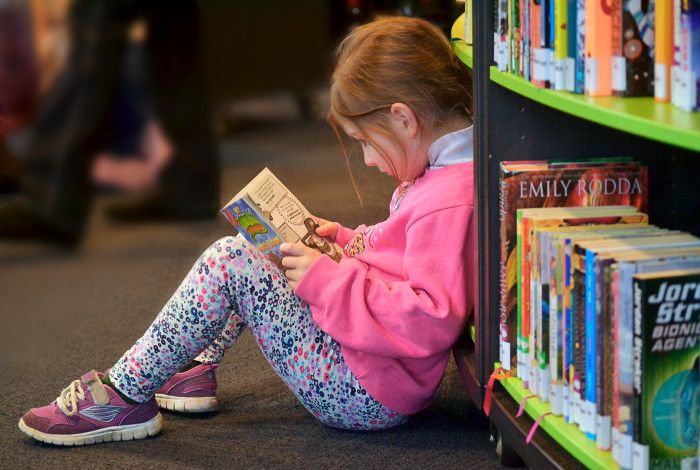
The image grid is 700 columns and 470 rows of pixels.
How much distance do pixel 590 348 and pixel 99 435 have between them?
3.02 feet

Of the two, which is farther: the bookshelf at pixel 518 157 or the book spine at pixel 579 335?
the bookshelf at pixel 518 157

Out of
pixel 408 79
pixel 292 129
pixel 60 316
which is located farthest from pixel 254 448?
pixel 292 129

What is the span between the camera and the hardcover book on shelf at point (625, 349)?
1.26m

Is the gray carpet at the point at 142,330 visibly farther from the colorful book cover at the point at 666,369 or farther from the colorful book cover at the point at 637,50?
the colorful book cover at the point at 637,50

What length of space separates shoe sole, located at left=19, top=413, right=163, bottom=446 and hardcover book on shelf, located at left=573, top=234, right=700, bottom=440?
826 millimetres

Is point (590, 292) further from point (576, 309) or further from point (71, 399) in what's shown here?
point (71, 399)

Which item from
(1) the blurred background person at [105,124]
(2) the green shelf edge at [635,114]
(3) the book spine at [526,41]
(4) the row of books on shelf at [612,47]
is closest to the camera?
(2) the green shelf edge at [635,114]

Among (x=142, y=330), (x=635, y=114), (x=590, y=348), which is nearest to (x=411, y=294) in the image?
(x=590, y=348)

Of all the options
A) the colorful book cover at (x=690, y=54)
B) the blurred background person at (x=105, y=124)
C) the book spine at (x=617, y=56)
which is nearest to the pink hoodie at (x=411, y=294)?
the book spine at (x=617, y=56)

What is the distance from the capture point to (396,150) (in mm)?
1823

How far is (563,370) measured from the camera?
4.83ft

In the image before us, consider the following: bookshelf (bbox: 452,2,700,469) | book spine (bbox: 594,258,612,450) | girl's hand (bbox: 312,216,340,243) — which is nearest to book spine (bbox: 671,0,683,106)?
book spine (bbox: 594,258,612,450)

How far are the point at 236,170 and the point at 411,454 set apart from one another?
220cm

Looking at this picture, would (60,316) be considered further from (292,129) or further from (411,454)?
(292,129)
